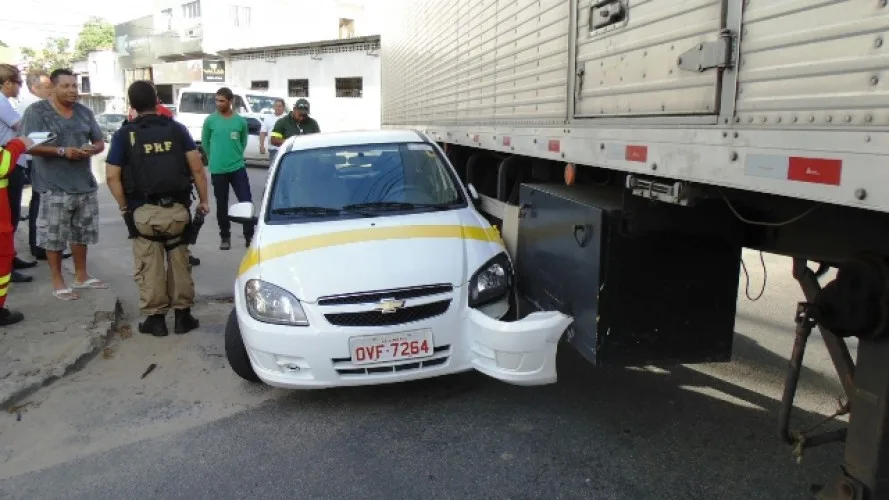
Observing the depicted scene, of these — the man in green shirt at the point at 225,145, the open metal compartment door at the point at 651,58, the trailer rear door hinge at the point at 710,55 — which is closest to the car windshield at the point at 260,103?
the man in green shirt at the point at 225,145

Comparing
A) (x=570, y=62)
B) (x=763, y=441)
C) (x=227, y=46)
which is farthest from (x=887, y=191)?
(x=227, y=46)

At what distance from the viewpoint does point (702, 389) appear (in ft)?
13.6

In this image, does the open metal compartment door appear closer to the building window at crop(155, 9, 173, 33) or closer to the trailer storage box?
the trailer storage box

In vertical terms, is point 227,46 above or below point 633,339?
above

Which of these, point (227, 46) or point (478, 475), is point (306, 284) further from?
point (227, 46)

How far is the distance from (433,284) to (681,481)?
1.56 m

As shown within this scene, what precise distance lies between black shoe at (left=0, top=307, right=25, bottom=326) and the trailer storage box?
4.33m

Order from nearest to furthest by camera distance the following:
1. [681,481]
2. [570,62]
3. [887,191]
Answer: [887,191] → [681,481] → [570,62]

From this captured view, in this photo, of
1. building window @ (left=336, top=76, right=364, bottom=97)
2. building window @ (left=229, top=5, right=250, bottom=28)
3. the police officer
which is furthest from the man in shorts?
building window @ (left=229, top=5, right=250, bottom=28)

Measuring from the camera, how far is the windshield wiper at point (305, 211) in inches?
178

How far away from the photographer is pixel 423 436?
11.8ft

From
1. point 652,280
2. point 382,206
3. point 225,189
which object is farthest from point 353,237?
point 225,189

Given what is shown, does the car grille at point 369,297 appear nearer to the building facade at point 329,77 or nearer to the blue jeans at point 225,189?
the blue jeans at point 225,189

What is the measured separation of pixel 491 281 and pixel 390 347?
740 mm
